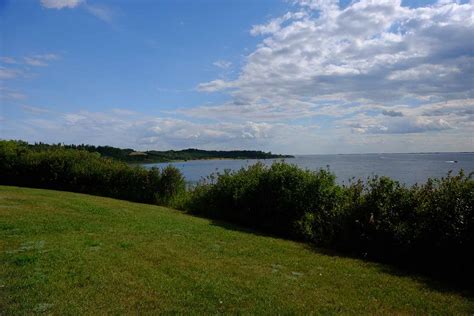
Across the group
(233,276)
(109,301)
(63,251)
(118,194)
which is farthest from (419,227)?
(118,194)

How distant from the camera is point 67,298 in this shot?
595 centimetres

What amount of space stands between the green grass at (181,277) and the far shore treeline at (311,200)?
0.99 meters

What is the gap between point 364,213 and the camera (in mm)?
11180

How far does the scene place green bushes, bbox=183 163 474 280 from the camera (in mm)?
8891

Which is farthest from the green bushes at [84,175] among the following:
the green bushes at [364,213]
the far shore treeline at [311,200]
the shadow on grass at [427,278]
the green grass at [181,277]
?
the shadow on grass at [427,278]

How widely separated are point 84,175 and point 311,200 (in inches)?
601

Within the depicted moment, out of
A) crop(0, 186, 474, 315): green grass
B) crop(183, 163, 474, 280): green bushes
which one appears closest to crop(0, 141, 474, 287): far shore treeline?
crop(183, 163, 474, 280): green bushes

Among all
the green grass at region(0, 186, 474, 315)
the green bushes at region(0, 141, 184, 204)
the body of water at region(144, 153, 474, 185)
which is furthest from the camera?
the body of water at region(144, 153, 474, 185)

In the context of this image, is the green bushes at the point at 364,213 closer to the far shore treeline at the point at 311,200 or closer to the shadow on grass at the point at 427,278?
the far shore treeline at the point at 311,200

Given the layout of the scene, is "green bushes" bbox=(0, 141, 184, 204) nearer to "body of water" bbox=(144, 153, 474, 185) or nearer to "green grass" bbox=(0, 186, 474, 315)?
"body of water" bbox=(144, 153, 474, 185)

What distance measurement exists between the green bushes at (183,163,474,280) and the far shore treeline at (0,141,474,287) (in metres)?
0.02

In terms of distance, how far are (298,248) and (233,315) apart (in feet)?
19.3

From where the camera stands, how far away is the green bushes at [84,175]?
2189 cm

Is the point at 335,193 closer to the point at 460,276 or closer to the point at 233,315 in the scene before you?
the point at 460,276
